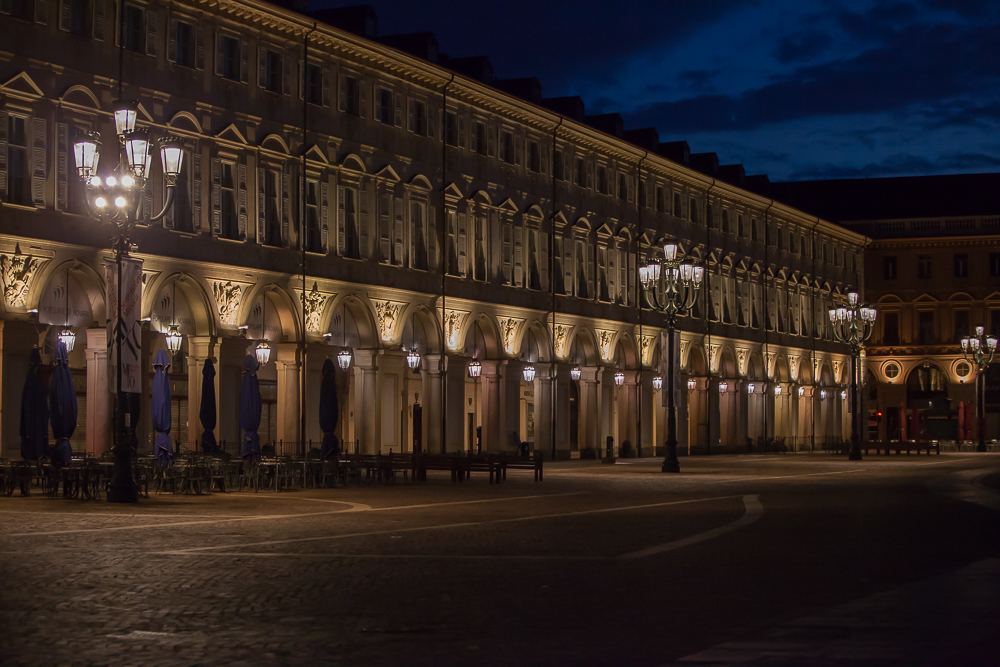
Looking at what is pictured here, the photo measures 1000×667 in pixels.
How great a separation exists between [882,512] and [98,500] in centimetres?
1506

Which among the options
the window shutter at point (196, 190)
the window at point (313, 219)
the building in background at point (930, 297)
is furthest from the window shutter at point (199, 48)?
the building in background at point (930, 297)

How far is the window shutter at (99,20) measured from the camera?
37719 millimetres

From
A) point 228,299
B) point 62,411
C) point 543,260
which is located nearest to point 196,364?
point 228,299

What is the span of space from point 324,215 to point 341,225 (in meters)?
0.95

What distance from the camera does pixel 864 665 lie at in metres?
9.38

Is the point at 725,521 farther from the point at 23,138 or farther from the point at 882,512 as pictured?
the point at 23,138

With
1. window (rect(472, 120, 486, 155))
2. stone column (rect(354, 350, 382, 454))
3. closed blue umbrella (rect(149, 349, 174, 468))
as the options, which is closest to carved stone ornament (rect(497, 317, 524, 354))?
window (rect(472, 120, 486, 155))

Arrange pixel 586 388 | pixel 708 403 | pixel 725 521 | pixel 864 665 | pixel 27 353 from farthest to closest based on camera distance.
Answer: pixel 708 403, pixel 586 388, pixel 27 353, pixel 725 521, pixel 864 665

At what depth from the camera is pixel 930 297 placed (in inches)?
3989

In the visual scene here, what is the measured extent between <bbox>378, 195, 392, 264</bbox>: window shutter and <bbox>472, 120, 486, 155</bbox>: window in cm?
677

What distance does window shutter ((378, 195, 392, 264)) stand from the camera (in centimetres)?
4953

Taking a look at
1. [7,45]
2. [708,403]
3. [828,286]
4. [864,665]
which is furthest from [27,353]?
[828,286]

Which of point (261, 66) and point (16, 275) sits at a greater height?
point (261, 66)

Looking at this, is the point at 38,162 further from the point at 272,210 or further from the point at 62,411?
the point at 272,210
